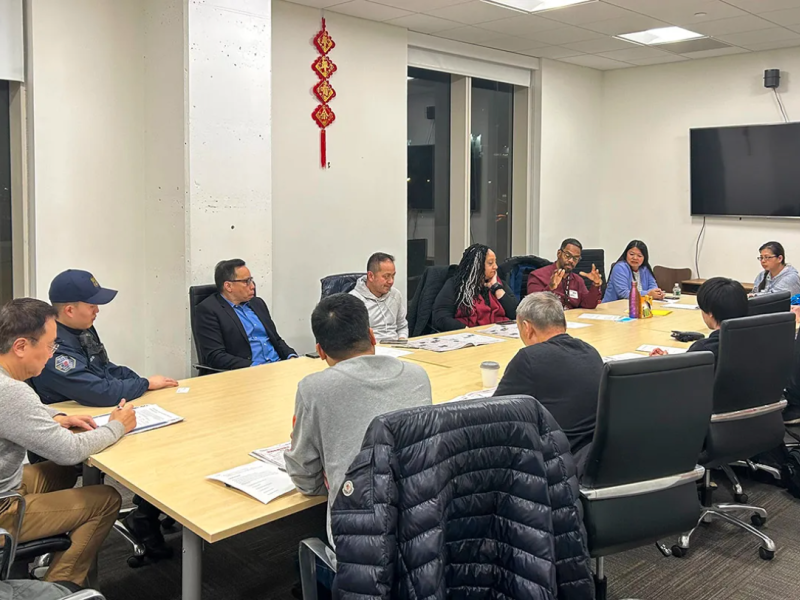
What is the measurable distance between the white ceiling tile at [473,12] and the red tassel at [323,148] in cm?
122

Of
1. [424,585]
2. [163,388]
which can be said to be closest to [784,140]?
[163,388]

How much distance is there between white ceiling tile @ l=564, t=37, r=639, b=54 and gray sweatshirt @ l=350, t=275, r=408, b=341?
3.53 meters

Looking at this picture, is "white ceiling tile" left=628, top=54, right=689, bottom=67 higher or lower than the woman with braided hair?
higher

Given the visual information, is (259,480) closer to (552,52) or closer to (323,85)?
(323,85)

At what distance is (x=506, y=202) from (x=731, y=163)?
89.7 inches

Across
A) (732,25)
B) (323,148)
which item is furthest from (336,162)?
(732,25)

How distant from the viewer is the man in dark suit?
161 inches

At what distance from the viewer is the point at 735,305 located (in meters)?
3.34

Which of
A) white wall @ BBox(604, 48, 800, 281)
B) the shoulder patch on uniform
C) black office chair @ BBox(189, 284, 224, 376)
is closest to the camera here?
the shoulder patch on uniform

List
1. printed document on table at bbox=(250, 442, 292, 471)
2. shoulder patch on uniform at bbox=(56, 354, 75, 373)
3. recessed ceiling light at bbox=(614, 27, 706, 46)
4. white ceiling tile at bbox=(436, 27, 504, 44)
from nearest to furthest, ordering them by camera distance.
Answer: printed document on table at bbox=(250, 442, 292, 471) → shoulder patch on uniform at bbox=(56, 354, 75, 373) → white ceiling tile at bbox=(436, 27, 504, 44) → recessed ceiling light at bbox=(614, 27, 706, 46)

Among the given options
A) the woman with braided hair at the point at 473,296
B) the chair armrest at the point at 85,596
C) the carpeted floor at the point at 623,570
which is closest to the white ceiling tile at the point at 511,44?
the woman with braided hair at the point at 473,296

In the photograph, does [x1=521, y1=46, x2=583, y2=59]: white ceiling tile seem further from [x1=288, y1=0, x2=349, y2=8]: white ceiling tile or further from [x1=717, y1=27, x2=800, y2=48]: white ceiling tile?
[x1=288, y1=0, x2=349, y2=8]: white ceiling tile

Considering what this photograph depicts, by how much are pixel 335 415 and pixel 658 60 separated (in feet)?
23.1

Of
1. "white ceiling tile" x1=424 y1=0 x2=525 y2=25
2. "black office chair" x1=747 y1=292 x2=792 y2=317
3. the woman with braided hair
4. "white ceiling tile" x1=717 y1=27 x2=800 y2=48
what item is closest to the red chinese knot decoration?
"white ceiling tile" x1=424 y1=0 x2=525 y2=25
